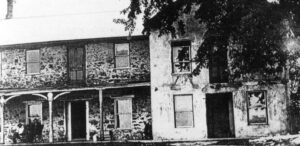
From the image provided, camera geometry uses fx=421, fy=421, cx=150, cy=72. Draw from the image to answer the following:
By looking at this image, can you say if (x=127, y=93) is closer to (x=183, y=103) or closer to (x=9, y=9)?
(x=183, y=103)

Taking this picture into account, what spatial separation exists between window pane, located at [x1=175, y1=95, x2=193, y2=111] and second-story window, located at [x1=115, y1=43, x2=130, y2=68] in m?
3.64

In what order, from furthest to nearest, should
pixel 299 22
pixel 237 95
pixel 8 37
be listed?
pixel 8 37, pixel 237 95, pixel 299 22

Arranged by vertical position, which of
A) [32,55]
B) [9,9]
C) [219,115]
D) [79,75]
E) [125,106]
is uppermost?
[9,9]

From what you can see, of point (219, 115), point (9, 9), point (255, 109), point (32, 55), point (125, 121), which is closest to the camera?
point (255, 109)

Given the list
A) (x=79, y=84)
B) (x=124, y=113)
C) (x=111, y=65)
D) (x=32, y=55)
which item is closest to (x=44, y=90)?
(x=79, y=84)

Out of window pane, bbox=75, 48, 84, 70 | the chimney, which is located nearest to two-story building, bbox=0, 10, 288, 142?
window pane, bbox=75, 48, 84, 70

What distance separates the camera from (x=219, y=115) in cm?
2155

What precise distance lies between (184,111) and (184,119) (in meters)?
0.40

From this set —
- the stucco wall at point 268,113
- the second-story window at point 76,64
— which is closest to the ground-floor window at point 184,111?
the stucco wall at point 268,113

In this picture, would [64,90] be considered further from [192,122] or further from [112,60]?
[192,122]

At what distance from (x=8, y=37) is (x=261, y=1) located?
18836 millimetres

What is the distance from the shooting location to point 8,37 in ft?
79.6

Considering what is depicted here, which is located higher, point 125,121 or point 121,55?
point 121,55

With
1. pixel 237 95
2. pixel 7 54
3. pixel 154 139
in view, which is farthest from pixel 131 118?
pixel 7 54
